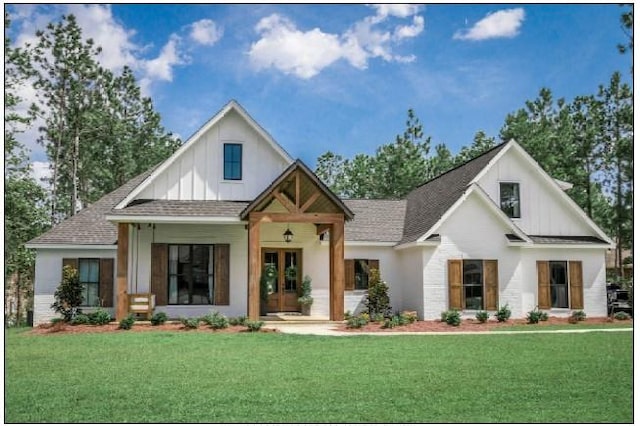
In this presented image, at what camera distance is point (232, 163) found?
18.7 metres

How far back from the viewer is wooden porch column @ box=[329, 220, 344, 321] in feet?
56.9

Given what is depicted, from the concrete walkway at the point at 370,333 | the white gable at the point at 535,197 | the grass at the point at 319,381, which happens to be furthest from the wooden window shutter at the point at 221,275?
the white gable at the point at 535,197

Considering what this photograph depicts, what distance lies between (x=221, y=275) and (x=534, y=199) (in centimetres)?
998

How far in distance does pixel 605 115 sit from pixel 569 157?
11.8 ft

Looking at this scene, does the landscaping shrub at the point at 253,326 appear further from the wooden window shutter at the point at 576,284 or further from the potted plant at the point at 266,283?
the wooden window shutter at the point at 576,284

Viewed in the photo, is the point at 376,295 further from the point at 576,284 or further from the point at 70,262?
the point at 70,262

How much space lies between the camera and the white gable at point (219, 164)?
720 inches

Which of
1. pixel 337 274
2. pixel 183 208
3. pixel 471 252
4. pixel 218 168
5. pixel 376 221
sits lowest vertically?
pixel 337 274

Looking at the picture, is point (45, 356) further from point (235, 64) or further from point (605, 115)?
point (605, 115)

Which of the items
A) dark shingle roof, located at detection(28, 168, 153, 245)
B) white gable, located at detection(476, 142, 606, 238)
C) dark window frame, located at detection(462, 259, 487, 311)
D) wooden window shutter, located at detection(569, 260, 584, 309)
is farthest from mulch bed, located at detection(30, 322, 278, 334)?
wooden window shutter, located at detection(569, 260, 584, 309)

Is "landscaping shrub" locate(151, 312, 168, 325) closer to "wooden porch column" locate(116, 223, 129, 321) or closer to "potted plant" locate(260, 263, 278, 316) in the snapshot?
"wooden porch column" locate(116, 223, 129, 321)

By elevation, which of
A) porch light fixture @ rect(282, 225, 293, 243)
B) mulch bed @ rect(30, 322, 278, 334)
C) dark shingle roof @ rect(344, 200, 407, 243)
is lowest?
mulch bed @ rect(30, 322, 278, 334)

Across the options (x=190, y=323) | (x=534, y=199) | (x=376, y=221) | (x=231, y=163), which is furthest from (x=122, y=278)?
(x=534, y=199)

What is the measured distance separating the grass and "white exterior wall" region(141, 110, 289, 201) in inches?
238
